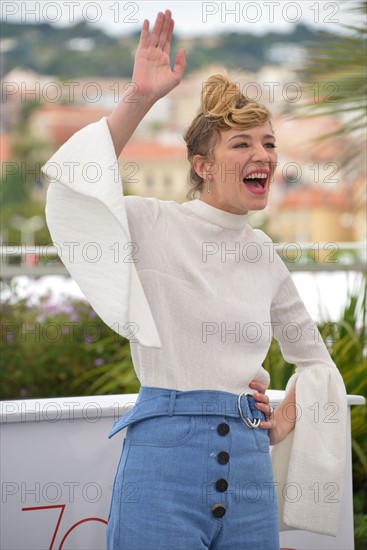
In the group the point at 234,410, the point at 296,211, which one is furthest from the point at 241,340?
the point at 296,211

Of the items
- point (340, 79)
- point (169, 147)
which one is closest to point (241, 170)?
point (340, 79)

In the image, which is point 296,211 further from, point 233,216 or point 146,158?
point 233,216

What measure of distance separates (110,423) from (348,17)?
94.1 inches

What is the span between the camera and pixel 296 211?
57.3 m

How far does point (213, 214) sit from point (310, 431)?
50 centimetres

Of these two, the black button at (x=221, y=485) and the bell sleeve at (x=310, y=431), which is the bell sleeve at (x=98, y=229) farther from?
the bell sleeve at (x=310, y=431)

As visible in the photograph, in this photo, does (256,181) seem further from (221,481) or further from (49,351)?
(49,351)

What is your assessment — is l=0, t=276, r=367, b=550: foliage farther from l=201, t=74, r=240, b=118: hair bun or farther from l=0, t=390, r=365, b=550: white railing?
l=201, t=74, r=240, b=118: hair bun

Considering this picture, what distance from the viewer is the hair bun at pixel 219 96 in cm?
165

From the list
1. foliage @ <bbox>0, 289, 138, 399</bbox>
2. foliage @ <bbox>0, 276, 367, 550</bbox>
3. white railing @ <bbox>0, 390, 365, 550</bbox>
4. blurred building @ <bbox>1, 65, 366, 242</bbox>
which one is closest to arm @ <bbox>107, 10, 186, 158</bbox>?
white railing @ <bbox>0, 390, 365, 550</bbox>

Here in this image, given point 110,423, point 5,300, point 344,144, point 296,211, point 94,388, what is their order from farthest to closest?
point 296,211
point 5,300
point 94,388
point 344,144
point 110,423

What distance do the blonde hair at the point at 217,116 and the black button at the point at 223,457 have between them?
53cm

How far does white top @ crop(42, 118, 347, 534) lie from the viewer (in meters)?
1.43

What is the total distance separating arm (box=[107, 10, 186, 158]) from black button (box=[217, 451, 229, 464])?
0.56 meters
